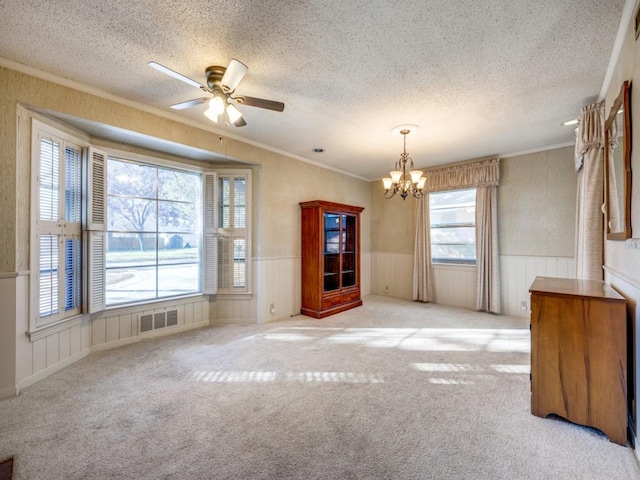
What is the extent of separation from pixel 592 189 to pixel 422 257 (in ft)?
10.3

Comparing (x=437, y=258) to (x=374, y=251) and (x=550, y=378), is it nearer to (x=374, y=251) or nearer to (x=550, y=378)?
Answer: (x=374, y=251)

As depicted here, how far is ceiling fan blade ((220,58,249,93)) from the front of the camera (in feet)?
6.30

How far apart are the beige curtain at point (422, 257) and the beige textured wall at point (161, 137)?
1.41 meters

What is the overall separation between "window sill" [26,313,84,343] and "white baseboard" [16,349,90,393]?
30 cm

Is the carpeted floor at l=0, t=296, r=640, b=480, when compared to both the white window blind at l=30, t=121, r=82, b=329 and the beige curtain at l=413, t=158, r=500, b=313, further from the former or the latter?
the beige curtain at l=413, t=158, r=500, b=313

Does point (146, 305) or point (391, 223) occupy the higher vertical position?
point (391, 223)

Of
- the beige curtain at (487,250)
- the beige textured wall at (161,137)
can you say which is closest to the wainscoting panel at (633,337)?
the beige curtain at (487,250)

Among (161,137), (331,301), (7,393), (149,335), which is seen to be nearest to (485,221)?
(331,301)

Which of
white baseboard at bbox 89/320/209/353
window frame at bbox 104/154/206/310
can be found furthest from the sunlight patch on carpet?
window frame at bbox 104/154/206/310

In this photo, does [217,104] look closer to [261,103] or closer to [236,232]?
[261,103]

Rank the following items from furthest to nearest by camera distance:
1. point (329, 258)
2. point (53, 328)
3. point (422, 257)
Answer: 1. point (422, 257)
2. point (329, 258)
3. point (53, 328)

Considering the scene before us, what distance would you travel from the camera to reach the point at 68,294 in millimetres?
2986

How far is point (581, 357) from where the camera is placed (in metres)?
1.90

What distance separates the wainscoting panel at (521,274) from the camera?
14.2ft
